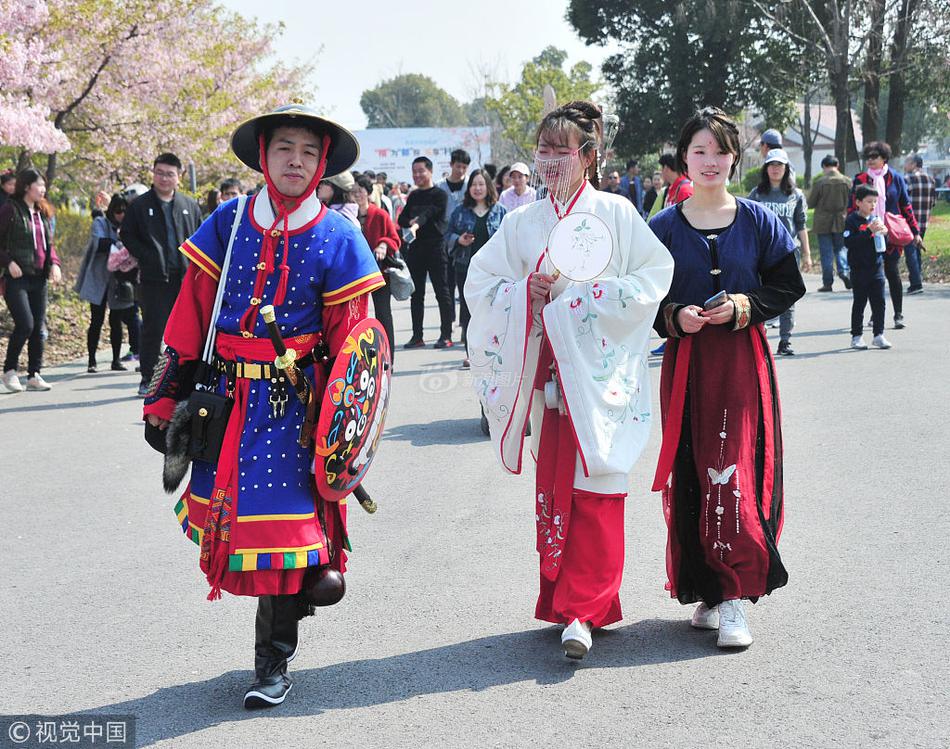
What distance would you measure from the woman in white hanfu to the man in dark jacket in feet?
20.1

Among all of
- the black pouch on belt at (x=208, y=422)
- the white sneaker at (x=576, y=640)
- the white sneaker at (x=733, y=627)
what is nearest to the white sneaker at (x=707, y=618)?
the white sneaker at (x=733, y=627)

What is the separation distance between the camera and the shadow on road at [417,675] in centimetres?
377

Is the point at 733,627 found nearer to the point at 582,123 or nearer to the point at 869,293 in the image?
the point at 582,123

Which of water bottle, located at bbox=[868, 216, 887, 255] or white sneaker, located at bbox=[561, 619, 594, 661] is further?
water bottle, located at bbox=[868, 216, 887, 255]

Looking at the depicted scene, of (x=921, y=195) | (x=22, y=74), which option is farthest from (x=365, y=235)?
(x=921, y=195)

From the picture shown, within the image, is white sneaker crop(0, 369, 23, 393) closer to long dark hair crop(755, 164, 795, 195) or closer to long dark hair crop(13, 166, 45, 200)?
long dark hair crop(13, 166, 45, 200)

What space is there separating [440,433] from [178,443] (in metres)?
4.65

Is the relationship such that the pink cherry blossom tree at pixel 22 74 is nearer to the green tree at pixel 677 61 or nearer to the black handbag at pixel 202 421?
the black handbag at pixel 202 421

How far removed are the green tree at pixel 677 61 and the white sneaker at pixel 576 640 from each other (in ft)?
117

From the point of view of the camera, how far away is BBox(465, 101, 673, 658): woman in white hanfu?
4.16m

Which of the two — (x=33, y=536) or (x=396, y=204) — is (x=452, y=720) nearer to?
(x=33, y=536)

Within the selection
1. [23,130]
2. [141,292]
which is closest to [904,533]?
[141,292]

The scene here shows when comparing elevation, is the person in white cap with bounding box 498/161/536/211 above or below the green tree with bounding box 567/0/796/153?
below

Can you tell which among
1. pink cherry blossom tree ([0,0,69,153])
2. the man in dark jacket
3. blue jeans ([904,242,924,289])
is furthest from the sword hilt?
blue jeans ([904,242,924,289])
